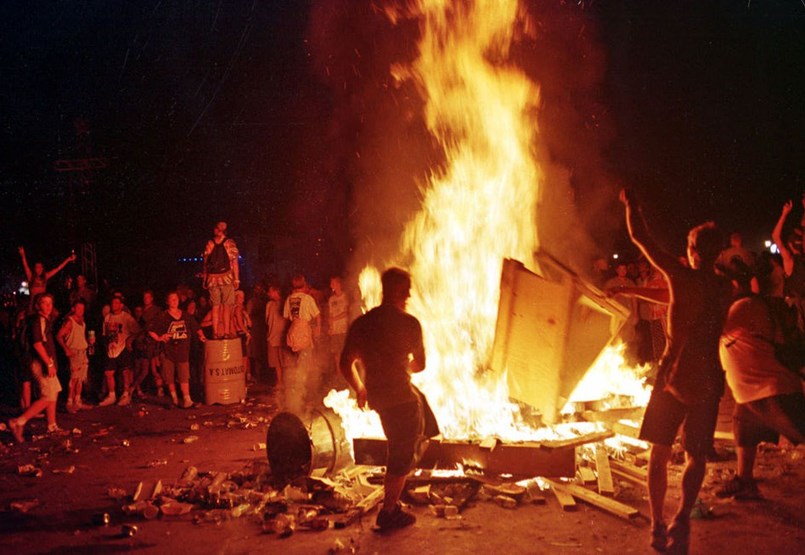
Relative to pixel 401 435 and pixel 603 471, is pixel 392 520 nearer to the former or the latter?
pixel 401 435

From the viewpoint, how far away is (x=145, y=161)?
24.5m

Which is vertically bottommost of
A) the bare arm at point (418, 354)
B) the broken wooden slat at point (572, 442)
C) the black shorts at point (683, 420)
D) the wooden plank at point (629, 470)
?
the wooden plank at point (629, 470)

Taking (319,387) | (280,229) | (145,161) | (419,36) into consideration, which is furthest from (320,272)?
(419,36)

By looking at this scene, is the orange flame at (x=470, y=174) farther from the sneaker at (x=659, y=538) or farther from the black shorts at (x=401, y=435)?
the sneaker at (x=659, y=538)

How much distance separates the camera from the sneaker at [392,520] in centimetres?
521

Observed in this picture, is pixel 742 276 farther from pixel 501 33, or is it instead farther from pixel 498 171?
pixel 501 33

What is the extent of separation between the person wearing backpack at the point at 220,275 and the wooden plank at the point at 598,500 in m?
7.43

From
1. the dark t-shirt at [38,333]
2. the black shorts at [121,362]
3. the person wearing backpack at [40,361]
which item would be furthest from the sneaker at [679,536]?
the black shorts at [121,362]

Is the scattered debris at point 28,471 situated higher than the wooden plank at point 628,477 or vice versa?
the wooden plank at point 628,477

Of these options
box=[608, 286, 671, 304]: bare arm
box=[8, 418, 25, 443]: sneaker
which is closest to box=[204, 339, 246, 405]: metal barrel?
box=[8, 418, 25, 443]: sneaker

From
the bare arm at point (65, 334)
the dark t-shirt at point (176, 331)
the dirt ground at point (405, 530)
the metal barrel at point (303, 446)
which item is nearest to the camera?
the dirt ground at point (405, 530)

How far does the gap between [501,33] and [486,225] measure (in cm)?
281

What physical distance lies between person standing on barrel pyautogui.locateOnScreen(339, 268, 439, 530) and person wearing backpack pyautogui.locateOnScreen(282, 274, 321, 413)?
19.1 ft

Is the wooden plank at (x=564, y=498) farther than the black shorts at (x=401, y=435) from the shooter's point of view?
Yes
